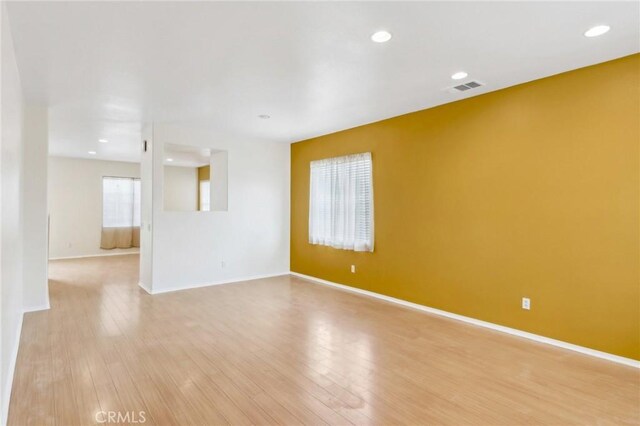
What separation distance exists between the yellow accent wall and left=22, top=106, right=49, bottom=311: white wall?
433 cm

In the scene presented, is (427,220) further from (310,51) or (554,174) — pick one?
(310,51)

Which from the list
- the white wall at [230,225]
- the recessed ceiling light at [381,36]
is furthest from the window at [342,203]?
the recessed ceiling light at [381,36]

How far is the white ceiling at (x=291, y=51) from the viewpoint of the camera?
2230 mm

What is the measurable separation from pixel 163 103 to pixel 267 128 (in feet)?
5.47

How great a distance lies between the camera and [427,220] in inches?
171

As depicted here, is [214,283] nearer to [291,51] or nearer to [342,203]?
[342,203]

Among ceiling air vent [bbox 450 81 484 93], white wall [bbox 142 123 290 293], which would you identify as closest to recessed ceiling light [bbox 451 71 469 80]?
ceiling air vent [bbox 450 81 484 93]

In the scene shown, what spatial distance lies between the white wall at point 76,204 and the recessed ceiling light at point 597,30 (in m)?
9.97

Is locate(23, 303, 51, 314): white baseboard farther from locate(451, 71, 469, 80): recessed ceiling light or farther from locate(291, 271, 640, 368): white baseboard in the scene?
locate(451, 71, 469, 80): recessed ceiling light

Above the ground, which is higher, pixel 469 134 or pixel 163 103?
pixel 163 103

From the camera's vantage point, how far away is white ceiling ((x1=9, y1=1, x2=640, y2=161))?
2.23 meters

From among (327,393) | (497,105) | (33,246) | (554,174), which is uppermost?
(497,105)

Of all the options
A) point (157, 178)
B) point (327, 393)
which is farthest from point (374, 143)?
point (327, 393)

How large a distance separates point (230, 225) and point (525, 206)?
441 centimetres
